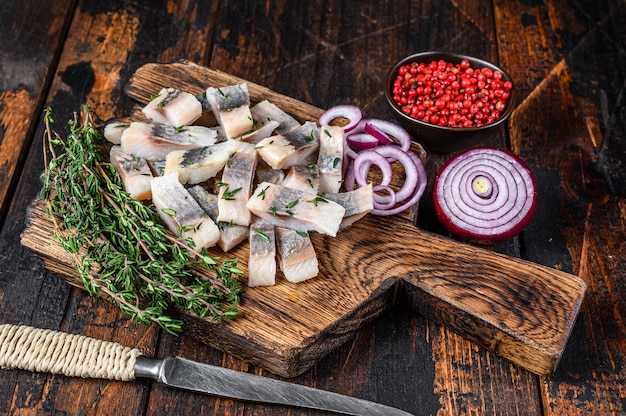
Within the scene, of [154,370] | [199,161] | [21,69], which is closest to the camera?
[154,370]

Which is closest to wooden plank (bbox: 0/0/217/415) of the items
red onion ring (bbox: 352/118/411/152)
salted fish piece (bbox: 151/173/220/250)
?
salted fish piece (bbox: 151/173/220/250)

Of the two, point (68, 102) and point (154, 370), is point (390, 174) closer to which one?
point (154, 370)

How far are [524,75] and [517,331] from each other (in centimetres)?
188

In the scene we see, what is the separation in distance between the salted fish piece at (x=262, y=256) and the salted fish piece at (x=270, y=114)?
643 millimetres

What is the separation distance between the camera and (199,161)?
10.5 ft

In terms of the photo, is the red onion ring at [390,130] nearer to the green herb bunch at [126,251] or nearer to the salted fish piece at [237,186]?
the salted fish piece at [237,186]

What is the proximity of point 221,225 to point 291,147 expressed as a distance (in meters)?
0.47

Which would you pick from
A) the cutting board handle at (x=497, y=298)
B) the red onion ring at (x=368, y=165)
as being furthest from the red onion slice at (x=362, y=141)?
the cutting board handle at (x=497, y=298)

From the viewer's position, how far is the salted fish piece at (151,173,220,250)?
10.1ft

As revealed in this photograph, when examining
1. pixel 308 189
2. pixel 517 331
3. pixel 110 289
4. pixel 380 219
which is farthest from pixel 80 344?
pixel 517 331

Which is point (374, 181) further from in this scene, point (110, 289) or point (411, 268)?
point (110, 289)

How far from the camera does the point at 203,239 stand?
3107 millimetres

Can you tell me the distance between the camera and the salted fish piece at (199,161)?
10.5 feet

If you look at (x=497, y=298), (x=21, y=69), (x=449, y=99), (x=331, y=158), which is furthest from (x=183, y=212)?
(x=21, y=69)
